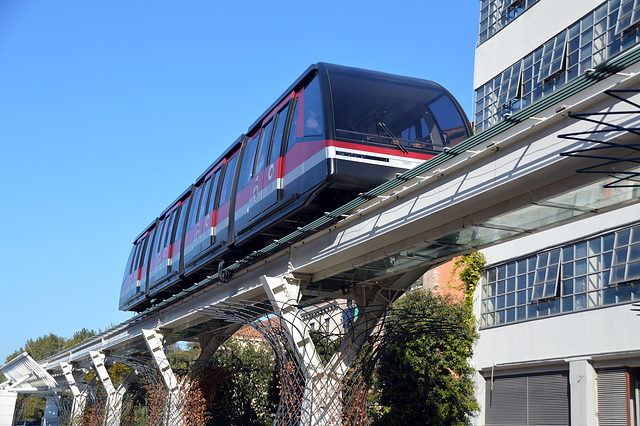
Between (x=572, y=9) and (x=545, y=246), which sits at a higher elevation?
(x=572, y=9)

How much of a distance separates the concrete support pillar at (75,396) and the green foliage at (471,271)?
61.2 feet

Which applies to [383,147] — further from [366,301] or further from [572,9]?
[572,9]

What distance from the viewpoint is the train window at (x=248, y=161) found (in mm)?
13133

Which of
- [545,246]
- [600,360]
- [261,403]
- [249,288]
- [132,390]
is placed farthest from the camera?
[132,390]

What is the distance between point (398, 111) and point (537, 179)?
420 centimetres

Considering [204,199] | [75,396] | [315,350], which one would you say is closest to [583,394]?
[315,350]

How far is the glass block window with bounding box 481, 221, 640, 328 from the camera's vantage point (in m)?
14.4

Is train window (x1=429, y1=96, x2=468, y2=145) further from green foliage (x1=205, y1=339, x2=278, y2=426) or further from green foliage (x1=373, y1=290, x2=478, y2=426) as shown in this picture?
green foliage (x1=205, y1=339, x2=278, y2=426)


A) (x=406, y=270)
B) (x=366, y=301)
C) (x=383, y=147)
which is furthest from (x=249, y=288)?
(x=383, y=147)

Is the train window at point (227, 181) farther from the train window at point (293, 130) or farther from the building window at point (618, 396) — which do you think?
the building window at point (618, 396)

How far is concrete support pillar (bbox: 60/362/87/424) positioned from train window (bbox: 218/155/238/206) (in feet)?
62.1

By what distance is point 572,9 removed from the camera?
1747 cm

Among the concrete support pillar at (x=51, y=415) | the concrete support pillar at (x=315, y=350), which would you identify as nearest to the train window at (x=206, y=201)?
the concrete support pillar at (x=315, y=350)

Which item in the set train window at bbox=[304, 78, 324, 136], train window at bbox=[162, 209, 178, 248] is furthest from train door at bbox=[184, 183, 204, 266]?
train window at bbox=[304, 78, 324, 136]
